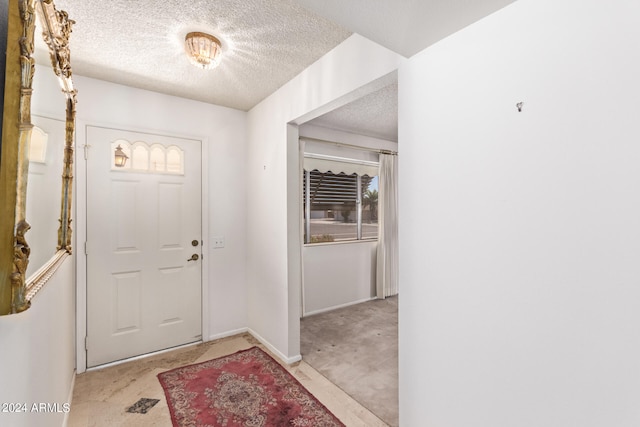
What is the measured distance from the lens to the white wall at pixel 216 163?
2.72 meters

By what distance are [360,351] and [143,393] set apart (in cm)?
189

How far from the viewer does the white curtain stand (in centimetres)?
444

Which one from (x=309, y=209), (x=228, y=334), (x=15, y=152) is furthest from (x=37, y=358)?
(x=309, y=209)

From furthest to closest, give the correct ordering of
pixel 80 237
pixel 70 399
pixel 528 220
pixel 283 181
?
pixel 283 181 → pixel 80 237 → pixel 70 399 → pixel 528 220

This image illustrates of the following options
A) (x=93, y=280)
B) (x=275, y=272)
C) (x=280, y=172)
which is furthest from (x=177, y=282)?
(x=280, y=172)

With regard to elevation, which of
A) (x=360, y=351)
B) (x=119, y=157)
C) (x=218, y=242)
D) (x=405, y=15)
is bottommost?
(x=360, y=351)

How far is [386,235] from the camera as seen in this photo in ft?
14.7

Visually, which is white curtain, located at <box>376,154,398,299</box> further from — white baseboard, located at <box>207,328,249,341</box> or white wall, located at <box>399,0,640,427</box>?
white wall, located at <box>399,0,640,427</box>

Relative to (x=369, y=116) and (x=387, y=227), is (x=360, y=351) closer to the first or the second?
(x=387, y=227)

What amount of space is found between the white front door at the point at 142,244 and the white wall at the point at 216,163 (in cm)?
10

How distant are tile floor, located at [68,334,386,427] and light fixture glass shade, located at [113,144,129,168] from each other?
6.09 feet

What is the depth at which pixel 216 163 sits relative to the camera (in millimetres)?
3188

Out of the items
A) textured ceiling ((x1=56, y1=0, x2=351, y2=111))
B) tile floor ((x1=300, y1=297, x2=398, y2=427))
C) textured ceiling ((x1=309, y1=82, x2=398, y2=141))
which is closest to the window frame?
textured ceiling ((x1=309, y1=82, x2=398, y2=141))

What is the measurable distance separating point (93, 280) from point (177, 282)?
0.70m
